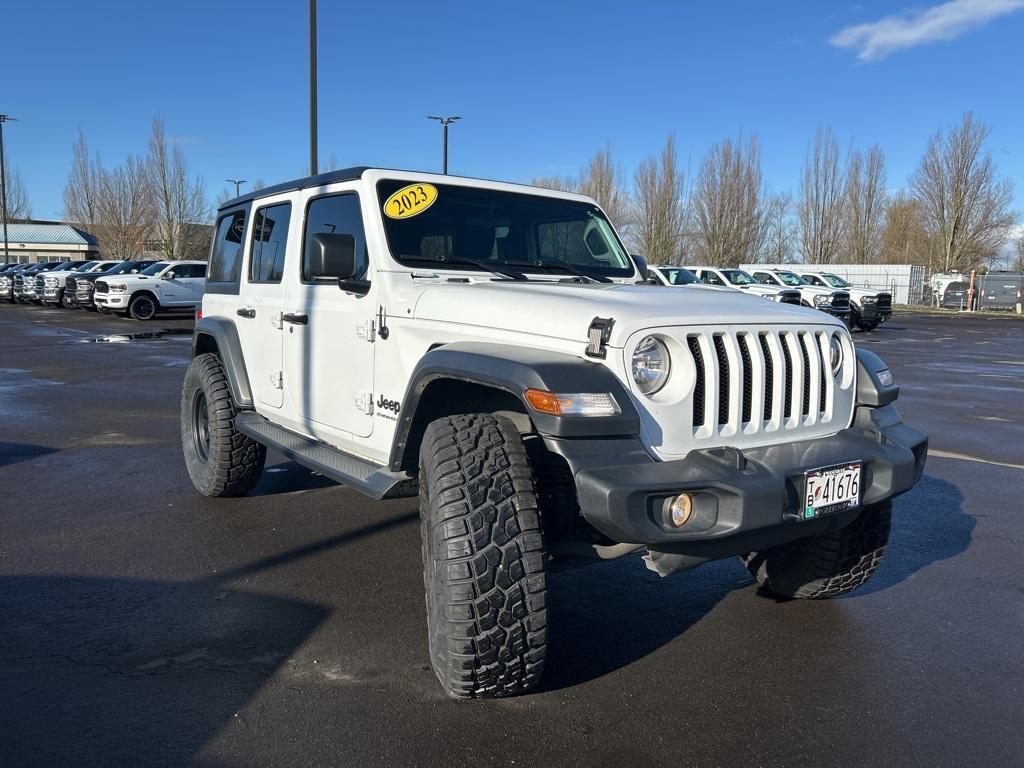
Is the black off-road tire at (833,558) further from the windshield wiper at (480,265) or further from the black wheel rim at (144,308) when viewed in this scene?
the black wheel rim at (144,308)

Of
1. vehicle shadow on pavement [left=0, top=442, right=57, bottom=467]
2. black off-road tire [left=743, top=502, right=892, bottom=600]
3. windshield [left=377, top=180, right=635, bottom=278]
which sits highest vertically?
windshield [left=377, top=180, right=635, bottom=278]

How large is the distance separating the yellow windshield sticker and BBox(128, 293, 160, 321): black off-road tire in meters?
23.2

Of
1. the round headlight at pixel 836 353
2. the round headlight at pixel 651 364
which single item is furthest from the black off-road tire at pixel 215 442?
the round headlight at pixel 836 353

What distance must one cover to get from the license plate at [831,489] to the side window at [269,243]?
328 centimetres

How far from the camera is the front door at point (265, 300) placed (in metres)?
5.02

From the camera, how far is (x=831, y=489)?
3.09 metres

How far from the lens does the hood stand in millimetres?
3074

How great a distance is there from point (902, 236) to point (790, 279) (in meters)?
40.8

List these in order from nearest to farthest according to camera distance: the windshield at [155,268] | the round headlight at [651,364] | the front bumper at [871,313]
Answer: the round headlight at [651,364] → the windshield at [155,268] → the front bumper at [871,313]

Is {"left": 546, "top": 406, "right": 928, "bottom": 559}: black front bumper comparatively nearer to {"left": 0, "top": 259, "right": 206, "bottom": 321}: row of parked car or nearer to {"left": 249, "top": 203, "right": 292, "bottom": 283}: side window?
{"left": 249, "top": 203, "right": 292, "bottom": 283}: side window

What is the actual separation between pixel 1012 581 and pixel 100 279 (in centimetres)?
2608

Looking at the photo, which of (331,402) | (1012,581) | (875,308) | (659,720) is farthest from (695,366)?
(875,308)

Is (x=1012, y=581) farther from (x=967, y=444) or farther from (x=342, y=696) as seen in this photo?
(x=967, y=444)

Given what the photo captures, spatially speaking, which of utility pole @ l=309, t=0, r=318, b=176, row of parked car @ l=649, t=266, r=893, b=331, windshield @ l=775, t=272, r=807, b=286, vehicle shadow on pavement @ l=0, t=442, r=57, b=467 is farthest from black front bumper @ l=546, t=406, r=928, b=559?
windshield @ l=775, t=272, r=807, b=286
